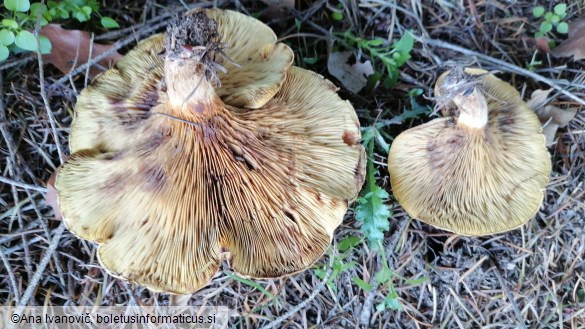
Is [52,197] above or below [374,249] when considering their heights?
above

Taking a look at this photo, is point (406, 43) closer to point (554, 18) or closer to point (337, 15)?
point (337, 15)

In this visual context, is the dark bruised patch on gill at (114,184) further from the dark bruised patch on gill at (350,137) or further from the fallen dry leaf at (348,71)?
the fallen dry leaf at (348,71)

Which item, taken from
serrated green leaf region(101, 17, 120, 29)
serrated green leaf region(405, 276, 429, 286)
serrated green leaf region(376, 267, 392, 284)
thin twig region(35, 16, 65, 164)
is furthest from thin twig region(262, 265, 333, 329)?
serrated green leaf region(101, 17, 120, 29)

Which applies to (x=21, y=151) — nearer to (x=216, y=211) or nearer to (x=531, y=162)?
(x=216, y=211)

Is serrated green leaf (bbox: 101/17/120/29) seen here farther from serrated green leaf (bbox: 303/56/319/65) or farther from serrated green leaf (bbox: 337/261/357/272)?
serrated green leaf (bbox: 337/261/357/272)

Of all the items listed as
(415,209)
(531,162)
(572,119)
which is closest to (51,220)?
(415,209)

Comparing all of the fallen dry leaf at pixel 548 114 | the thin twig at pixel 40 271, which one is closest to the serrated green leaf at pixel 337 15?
the fallen dry leaf at pixel 548 114

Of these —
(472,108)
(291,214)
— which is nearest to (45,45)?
(291,214)
